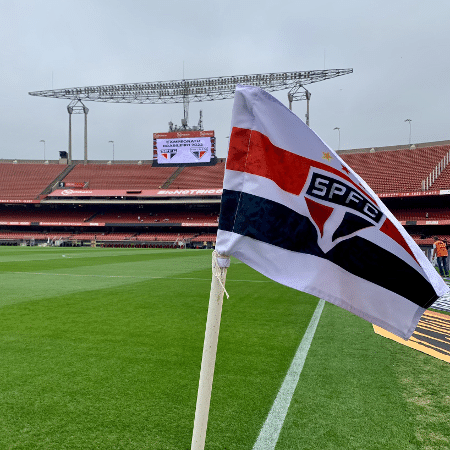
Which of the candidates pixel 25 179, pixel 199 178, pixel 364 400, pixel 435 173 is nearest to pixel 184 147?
pixel 199 178

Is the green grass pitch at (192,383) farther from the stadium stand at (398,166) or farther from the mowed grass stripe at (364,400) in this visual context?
the stadium stand at (398,166)

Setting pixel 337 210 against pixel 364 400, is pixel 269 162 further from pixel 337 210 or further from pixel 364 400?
pixel 364 400

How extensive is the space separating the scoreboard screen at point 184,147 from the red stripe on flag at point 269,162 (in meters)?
51.3

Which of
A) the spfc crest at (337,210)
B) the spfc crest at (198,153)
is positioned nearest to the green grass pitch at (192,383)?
the spfc crest at (337,210)

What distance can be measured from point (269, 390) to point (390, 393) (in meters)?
1.05

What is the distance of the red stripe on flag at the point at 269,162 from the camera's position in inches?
68.4

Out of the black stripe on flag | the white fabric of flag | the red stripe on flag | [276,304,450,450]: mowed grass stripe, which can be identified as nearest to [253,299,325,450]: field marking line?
[276,304,450,450]: mowed grass stripe

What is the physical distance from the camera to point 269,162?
1.78m

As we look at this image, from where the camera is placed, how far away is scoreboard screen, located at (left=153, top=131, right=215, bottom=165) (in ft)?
171

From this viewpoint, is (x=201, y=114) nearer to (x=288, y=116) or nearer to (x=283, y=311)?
(x=283, y=311)

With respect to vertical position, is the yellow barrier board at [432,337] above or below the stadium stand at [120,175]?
below

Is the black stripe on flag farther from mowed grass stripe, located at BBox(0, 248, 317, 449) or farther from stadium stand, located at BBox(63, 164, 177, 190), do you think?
stadium stand, located at BBox(63, 164, 177, 190)

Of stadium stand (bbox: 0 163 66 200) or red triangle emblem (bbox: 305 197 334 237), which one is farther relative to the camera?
stadium stand (bbox: 0 163 66 200)

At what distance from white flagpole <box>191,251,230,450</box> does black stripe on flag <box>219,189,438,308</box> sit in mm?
212
